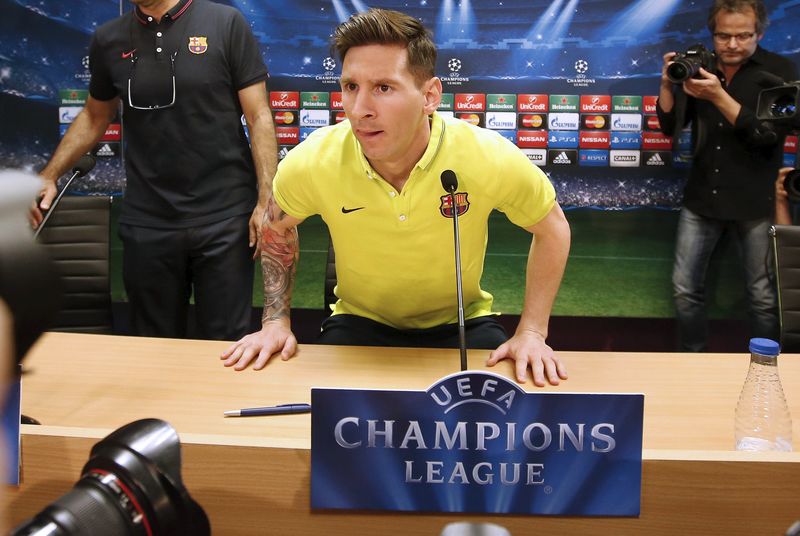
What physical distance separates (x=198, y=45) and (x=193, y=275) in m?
0.78

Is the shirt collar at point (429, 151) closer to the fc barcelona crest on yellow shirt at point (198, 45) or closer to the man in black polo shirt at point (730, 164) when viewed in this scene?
the fc barcelona crest on yellow shirt at point (198, 45)

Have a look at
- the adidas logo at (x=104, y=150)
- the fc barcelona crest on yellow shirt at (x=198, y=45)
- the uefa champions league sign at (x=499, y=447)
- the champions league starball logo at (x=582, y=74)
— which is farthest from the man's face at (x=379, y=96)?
the adidas logo at (x=104, y=150)

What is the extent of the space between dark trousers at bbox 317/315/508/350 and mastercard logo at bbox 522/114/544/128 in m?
2.17

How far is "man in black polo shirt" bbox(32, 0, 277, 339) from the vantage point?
235cm

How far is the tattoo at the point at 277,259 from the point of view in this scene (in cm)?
176

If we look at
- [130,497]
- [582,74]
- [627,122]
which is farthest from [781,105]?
[130,497]

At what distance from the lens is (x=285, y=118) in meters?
3.82

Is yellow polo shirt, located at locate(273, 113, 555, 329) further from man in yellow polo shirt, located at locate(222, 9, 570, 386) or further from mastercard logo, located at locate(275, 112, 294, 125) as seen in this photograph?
mastercard logo, located at locate(275, 112, 294, 125)

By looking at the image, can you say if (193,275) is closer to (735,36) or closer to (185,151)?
(185,151)

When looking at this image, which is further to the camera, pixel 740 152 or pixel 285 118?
pixel 285 118

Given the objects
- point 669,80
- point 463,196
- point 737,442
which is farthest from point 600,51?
point 737,442

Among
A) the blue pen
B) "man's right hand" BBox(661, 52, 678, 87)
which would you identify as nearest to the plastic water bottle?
the blue pen

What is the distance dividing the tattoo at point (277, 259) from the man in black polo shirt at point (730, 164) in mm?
1968

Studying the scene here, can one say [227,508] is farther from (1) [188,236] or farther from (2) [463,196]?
(1) [188,236]
